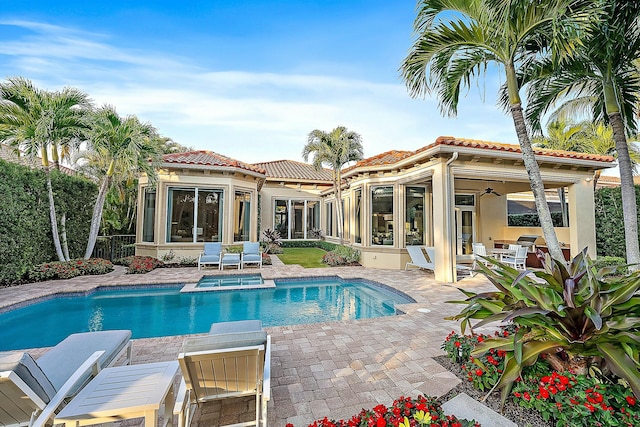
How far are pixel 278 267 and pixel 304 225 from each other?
30.8ft

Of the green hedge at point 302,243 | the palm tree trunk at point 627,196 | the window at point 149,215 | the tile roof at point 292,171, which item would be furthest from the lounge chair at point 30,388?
the tile roof at point 292,171

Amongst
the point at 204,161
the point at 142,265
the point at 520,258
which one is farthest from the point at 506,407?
the point at 204,161

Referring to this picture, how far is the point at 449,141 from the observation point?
30.3 ft

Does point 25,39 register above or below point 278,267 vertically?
above

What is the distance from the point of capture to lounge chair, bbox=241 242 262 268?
12.8m

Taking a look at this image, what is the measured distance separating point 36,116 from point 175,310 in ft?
27.9

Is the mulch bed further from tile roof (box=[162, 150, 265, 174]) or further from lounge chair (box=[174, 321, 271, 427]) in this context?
tile roof (box=[162, 150, 265, 174])

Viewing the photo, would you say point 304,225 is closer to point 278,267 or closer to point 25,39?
point 278,267

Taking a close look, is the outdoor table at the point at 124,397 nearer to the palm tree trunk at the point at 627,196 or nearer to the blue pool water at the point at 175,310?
the blue pool water at the point at 175,310

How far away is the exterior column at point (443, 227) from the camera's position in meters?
9.77

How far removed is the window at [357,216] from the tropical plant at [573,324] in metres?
11.0

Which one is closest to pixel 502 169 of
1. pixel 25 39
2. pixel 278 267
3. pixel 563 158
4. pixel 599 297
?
pixel 563 158

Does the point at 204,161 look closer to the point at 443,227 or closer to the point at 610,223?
the point at 443,227

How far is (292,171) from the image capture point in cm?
2470
